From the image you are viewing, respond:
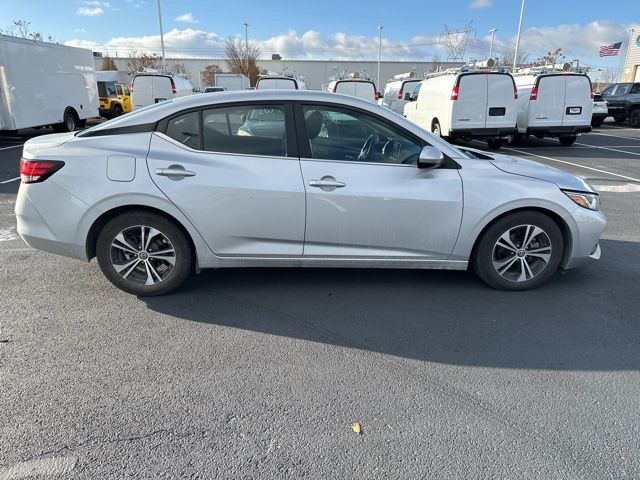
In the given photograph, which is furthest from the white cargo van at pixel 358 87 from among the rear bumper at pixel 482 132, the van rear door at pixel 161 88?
the van rear door at pixel 161 88

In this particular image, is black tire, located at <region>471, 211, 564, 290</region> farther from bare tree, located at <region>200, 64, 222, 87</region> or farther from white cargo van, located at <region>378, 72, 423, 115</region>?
bare tree, located at <region>200, 64, 222, 87</region>

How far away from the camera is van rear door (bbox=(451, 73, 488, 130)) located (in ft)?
42.9

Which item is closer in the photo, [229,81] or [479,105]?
[479,105]

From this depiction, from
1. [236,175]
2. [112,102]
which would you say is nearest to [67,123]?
[112,102]

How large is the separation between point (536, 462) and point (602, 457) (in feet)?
1.08

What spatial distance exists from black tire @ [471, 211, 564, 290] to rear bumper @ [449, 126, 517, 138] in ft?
33.0

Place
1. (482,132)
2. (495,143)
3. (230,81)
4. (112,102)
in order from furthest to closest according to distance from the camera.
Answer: (230,81), (112,102), (495,143), (482,132)

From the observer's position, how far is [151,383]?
110 inches

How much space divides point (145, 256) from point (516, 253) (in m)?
3.07

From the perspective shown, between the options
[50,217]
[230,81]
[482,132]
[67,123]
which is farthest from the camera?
[230,81]

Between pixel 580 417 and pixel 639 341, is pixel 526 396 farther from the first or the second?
pixel 639 341

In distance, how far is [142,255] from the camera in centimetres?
383

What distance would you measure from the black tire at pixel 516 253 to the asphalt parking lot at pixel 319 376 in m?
0.13

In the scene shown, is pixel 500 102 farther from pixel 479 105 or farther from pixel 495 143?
pixel 495 143
